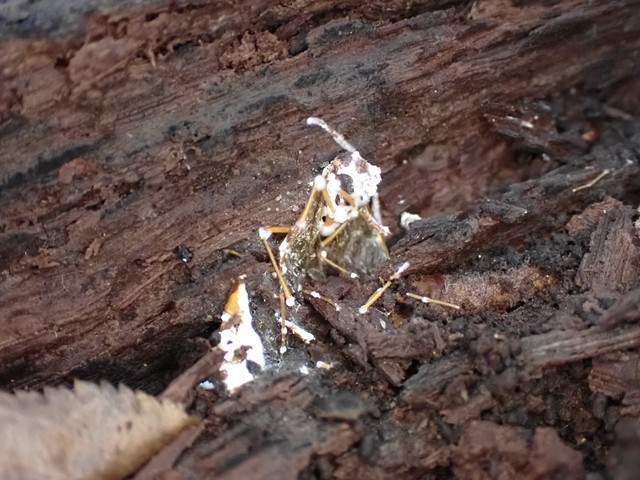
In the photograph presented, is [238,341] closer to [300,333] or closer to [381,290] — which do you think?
[300,333]

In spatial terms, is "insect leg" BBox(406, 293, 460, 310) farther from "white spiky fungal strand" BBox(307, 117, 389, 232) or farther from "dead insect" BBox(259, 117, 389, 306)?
"white spiky fungal strand" BBox(307, 117, 389, 232)

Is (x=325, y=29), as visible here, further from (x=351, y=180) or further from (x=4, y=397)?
(x=4, y=397)

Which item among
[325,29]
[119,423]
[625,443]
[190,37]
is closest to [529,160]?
[325,29]

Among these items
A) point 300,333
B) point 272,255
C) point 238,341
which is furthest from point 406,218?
point 238,341

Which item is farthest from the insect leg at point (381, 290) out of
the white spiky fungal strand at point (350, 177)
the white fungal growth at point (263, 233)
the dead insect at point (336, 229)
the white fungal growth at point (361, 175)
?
the white fungal growth at point (263, 233)

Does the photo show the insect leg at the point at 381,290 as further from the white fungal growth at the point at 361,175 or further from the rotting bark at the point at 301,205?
the white fungal growth at the point at 361,175

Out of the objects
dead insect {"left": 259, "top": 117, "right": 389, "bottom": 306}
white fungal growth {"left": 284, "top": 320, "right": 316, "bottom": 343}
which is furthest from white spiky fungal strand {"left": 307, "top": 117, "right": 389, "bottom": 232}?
white fungal growth {"left": 284, "top": 320, "right": 316, "bottom": 343}
